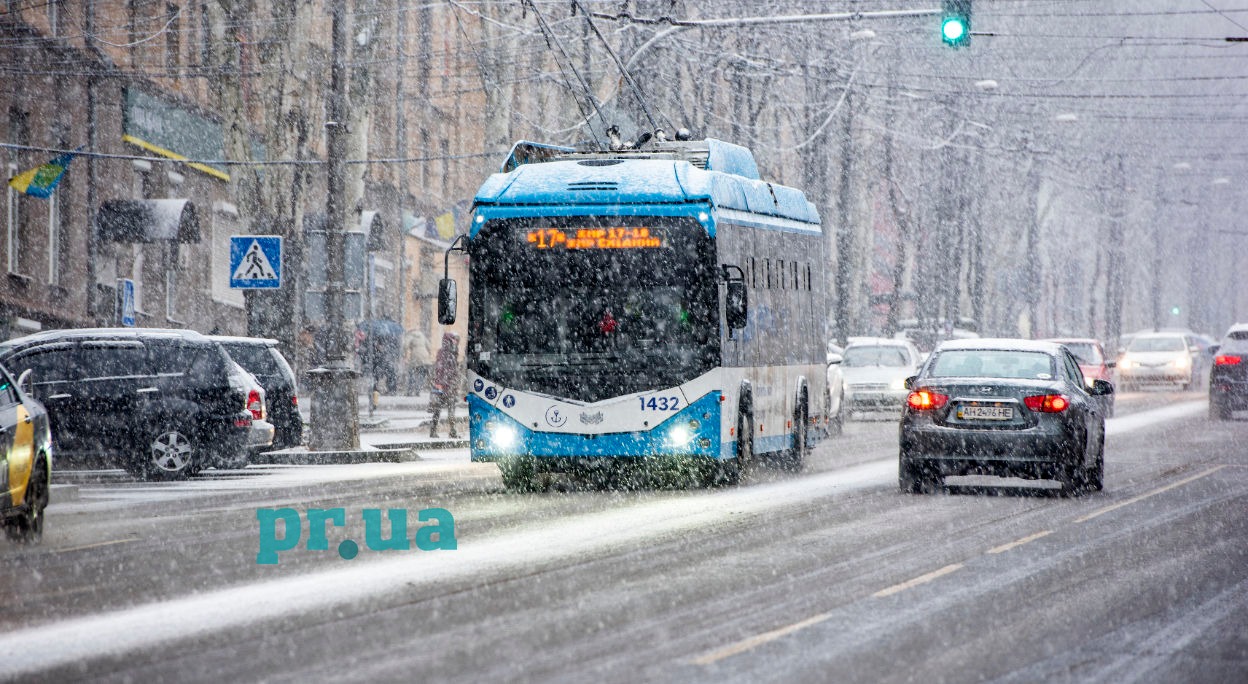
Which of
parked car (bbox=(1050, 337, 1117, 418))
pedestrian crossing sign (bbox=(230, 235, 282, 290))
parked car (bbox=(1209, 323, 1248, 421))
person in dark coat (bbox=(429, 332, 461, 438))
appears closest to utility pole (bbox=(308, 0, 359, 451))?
pedestrian crossing sign (bbox=(230, 235, 282, 290))

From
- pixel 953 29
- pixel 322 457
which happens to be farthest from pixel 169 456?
pixel 953 29

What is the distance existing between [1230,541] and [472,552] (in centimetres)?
564

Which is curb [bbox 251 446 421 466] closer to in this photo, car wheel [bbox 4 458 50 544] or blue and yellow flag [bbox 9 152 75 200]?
blue and yellow flag [bbox 9 152 75 200]

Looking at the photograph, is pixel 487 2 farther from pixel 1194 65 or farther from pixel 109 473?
pixel 1194 65

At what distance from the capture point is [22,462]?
1355cm

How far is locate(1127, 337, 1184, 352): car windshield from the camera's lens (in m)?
54.5

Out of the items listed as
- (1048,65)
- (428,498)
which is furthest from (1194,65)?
(428,498)

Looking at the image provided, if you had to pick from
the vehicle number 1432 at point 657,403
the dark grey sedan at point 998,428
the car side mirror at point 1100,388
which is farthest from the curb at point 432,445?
the car side mirror at point 1100,388

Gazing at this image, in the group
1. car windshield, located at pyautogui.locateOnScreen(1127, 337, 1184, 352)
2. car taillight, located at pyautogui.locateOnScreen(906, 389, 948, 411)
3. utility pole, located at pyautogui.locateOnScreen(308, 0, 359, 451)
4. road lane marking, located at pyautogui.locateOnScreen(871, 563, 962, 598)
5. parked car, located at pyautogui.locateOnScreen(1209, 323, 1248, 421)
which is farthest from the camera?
car windshield, located at pyautogui.locateOnScreen(1127, 337, 1184, 352)

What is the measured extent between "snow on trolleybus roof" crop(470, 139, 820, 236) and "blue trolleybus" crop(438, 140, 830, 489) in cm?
2

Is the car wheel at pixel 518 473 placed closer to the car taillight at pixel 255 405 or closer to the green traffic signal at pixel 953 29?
the car taillight at pixel 255 405

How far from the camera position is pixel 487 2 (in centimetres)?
5125

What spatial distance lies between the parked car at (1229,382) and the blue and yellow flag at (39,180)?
20936mm

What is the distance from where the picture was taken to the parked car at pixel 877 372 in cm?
3722
